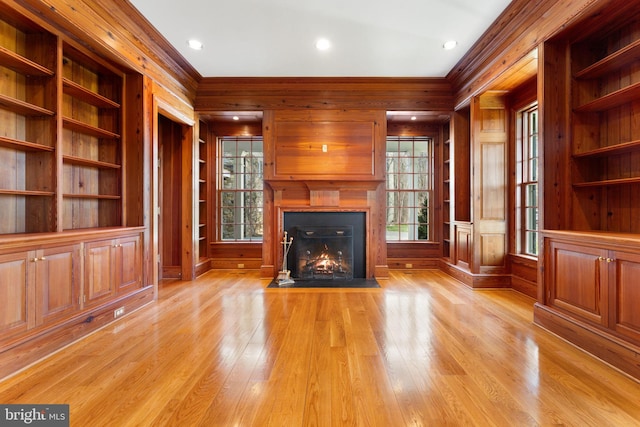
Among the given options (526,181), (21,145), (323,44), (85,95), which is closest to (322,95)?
(323,44)

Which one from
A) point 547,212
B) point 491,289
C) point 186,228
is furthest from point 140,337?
point 491,289

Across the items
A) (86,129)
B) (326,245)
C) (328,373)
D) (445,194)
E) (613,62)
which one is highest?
(613,62)

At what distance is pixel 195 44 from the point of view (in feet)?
12.2

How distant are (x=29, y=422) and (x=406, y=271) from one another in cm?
482

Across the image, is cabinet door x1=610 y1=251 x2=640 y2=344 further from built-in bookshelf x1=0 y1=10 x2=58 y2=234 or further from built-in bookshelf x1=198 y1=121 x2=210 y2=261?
built-in bookshelf x1=198 y1=121 x2=210 y2=261

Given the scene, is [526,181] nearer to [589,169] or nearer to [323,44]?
[589,169]

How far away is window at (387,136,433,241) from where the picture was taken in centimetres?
575

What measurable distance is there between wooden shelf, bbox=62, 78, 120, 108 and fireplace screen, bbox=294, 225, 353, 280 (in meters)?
2.85

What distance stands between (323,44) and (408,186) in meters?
3.06

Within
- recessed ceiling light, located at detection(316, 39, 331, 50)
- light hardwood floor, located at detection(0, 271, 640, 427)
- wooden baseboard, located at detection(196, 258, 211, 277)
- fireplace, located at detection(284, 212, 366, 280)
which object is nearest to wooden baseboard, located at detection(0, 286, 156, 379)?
light hardwood floor, located at detection(0, 271, 640, 427)

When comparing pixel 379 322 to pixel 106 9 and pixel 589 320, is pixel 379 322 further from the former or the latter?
pixel 106 9

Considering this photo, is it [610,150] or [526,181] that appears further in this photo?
[526,181]

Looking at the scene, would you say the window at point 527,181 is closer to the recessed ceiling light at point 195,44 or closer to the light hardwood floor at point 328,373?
the light hardwood floor at point 328,373

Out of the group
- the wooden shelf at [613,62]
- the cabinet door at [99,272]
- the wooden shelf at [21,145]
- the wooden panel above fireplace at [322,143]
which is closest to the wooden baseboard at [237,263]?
the wooden panel above fireplace at [322,143]
